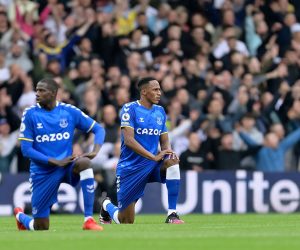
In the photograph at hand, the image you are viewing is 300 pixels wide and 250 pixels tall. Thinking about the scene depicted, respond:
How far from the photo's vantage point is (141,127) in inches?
634

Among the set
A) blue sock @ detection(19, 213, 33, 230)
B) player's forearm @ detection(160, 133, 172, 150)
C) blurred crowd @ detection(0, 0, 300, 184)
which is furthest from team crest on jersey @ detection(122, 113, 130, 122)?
blurred crowd @ detection(0, 0, 300, 184)

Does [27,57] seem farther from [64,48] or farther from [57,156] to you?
[57,156]

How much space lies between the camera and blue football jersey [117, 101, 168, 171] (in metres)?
16.1

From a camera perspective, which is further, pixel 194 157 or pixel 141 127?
pixel 194 157

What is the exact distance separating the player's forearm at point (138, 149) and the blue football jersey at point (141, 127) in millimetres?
202

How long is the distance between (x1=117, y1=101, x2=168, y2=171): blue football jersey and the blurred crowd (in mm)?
5762

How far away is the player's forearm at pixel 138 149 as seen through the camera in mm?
15867

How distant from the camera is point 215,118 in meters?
23.3

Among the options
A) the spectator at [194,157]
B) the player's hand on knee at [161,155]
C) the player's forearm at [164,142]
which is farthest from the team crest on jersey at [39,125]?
the spectator at [194,157]

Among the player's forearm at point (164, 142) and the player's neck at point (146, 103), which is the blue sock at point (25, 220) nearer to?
the player's forearm at point (164, 142)

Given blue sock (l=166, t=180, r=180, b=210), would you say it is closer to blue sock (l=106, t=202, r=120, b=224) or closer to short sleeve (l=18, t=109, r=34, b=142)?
blue sock (l=106, t=202, r=120, b=224)

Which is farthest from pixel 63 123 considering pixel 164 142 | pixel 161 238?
pixel 161 238

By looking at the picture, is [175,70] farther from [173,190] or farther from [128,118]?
[173,190]

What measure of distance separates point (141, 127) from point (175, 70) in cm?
791
